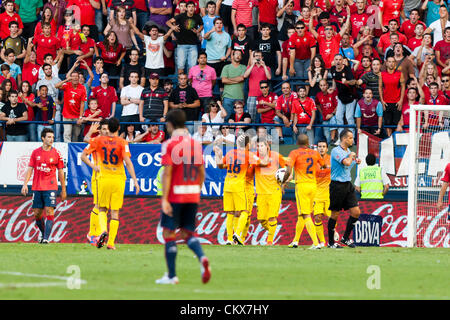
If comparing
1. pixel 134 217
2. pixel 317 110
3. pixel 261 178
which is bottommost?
pixel 134 217

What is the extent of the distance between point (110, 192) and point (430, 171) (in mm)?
8564

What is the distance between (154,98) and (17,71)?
4257 millimetres

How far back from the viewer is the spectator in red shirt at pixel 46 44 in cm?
2370

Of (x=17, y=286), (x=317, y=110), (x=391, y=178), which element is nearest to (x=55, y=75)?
(x=317, y=110)

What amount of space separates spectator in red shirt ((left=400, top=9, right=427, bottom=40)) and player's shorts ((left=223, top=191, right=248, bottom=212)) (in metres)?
8.43

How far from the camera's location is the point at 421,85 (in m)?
22.0

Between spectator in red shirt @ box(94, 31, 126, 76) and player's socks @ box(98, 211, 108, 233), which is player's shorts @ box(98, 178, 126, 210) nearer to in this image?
player's socks @ box(98, 211, 108, 233)

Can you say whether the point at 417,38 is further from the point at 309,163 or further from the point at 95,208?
the point at 95,208

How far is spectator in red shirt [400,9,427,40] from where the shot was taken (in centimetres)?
2331

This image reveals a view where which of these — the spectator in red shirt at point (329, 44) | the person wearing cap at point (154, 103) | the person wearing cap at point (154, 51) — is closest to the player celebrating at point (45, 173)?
the person wearing cap at point (154, 103)

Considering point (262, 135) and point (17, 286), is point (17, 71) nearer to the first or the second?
point (262, 135)

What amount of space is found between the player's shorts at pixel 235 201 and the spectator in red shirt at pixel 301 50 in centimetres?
619

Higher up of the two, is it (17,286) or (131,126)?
(131,126)

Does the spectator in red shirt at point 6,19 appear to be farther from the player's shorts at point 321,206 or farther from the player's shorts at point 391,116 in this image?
the player's shorts at point 321,206
